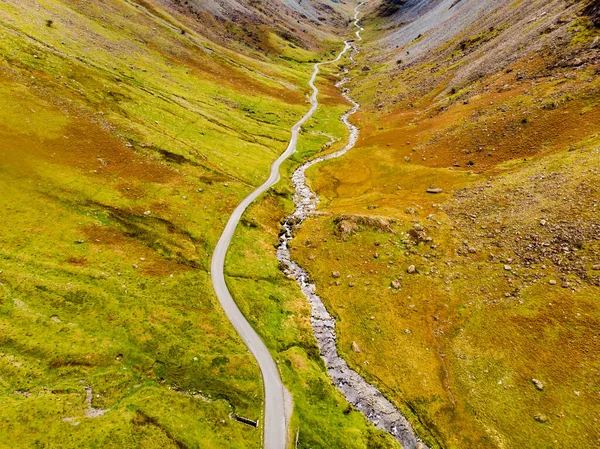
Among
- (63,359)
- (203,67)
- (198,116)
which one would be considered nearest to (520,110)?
(198,116)

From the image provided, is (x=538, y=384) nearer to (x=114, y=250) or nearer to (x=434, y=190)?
(x=434, y=190)

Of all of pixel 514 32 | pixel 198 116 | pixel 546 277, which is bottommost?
pixel 546 277

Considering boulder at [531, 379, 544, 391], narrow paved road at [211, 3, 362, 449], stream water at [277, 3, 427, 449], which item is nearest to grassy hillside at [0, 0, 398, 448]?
narrow paved road at [211, 3, 362, 449]

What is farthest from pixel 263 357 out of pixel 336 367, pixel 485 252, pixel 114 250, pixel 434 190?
pixel 434 190

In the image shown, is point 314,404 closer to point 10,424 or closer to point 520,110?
point 10,424

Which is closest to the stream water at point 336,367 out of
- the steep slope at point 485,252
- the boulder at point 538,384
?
the steep slope at point 485,252

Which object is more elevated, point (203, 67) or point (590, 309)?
point (203, 67)
